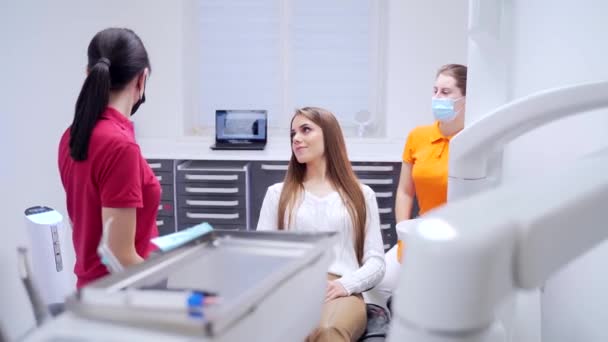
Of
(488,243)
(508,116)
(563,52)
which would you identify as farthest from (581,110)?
(563,52)

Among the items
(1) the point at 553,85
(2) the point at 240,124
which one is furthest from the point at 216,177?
(1) the point at 553,85

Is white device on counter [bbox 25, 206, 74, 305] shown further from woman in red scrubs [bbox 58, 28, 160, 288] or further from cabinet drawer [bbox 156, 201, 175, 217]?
cabinet drawer [bbox 156, 201, 175, 217]

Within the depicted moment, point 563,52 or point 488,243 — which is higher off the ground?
point 563,52

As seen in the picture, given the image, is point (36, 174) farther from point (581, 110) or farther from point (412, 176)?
point (581, 110)

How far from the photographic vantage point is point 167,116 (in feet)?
12.8

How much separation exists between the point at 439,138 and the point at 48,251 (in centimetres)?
187

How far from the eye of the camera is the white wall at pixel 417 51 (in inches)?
146

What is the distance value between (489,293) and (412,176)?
212 centimetres

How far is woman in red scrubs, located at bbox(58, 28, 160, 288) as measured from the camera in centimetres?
120

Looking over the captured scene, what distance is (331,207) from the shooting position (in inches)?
76.4

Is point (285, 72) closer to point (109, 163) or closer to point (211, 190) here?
point (211, 190)

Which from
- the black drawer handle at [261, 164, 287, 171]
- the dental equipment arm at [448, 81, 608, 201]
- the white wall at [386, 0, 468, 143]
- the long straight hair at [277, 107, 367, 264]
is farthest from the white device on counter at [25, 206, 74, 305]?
the white wall at [386, 0, 468, 143]

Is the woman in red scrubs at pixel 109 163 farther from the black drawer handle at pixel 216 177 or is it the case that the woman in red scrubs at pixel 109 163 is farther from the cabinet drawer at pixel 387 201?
the cabinet drawer at pixel 387 201

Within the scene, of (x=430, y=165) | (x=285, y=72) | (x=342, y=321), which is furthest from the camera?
(x=285, y=72)
